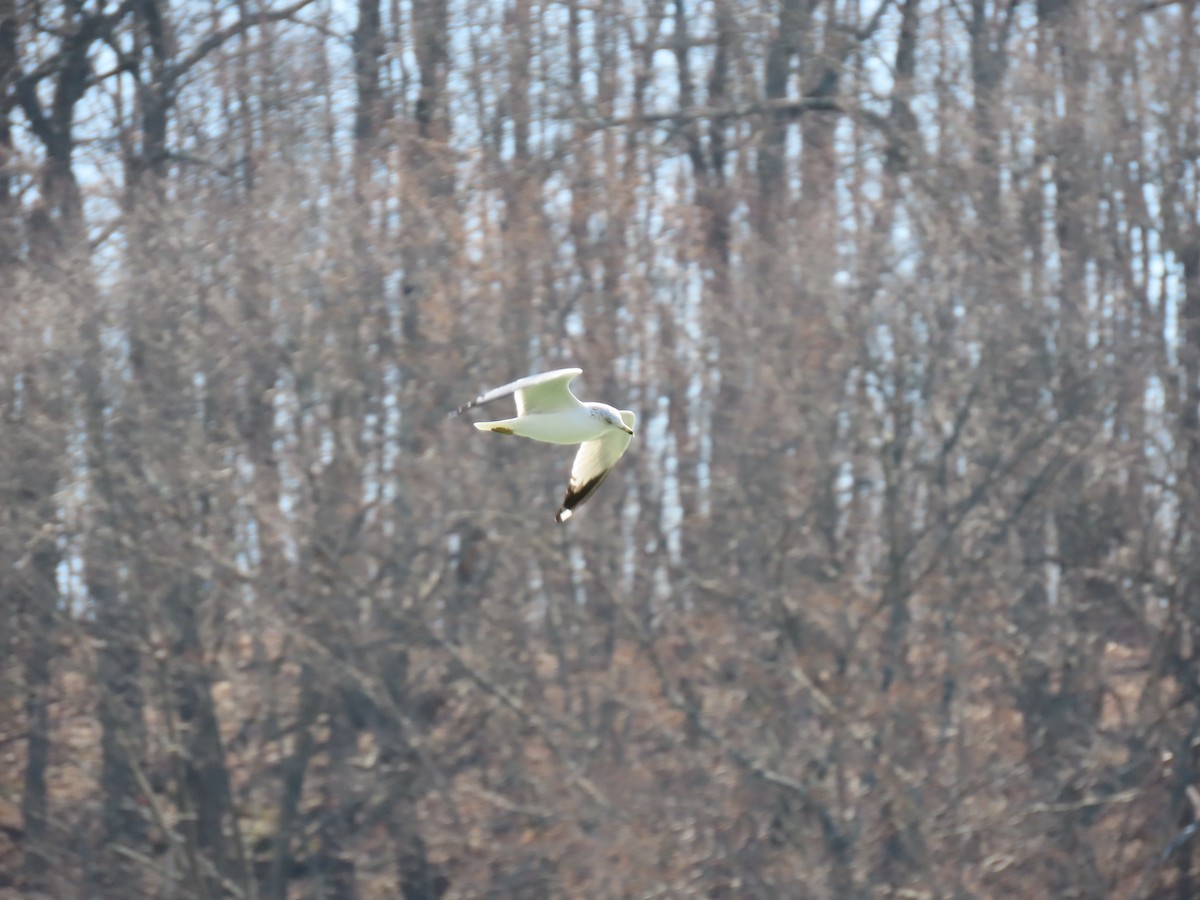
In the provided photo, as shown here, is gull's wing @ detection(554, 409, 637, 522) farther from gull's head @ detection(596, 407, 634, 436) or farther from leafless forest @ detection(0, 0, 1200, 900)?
leafless forest @ detection(0, 0, 1200, 900)

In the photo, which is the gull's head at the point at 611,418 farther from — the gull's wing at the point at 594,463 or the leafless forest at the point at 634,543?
the leafless forest at the point at 634,543

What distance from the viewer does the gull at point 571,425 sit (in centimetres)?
646

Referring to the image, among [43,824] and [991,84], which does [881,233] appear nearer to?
[991,84]

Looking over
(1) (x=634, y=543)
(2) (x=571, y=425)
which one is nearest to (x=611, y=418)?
(2) (x=571, y=425)

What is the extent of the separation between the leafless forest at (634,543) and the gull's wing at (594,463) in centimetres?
519

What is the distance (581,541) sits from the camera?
12.7 meters

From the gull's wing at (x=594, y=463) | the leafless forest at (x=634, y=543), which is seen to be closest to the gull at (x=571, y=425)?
the gull's wing at (x=594, y=463)

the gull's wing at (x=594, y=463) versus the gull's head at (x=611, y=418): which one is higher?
the gull's head at (x=611, y=418)

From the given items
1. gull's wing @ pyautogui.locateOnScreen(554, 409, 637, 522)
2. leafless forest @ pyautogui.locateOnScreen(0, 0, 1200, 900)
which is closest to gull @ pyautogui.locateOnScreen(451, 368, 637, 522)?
gull's wing @ pyautogui.locateOnScreen(554, 409, 637, 522)

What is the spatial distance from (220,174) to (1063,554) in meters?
7.42

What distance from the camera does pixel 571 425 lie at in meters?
6.59

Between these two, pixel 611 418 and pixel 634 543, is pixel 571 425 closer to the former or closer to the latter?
pixel 611 418

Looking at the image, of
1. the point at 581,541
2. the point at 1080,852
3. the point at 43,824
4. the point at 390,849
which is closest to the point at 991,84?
the point at 581,541

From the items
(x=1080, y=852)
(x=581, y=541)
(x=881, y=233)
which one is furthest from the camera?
(x=881, y=233)
